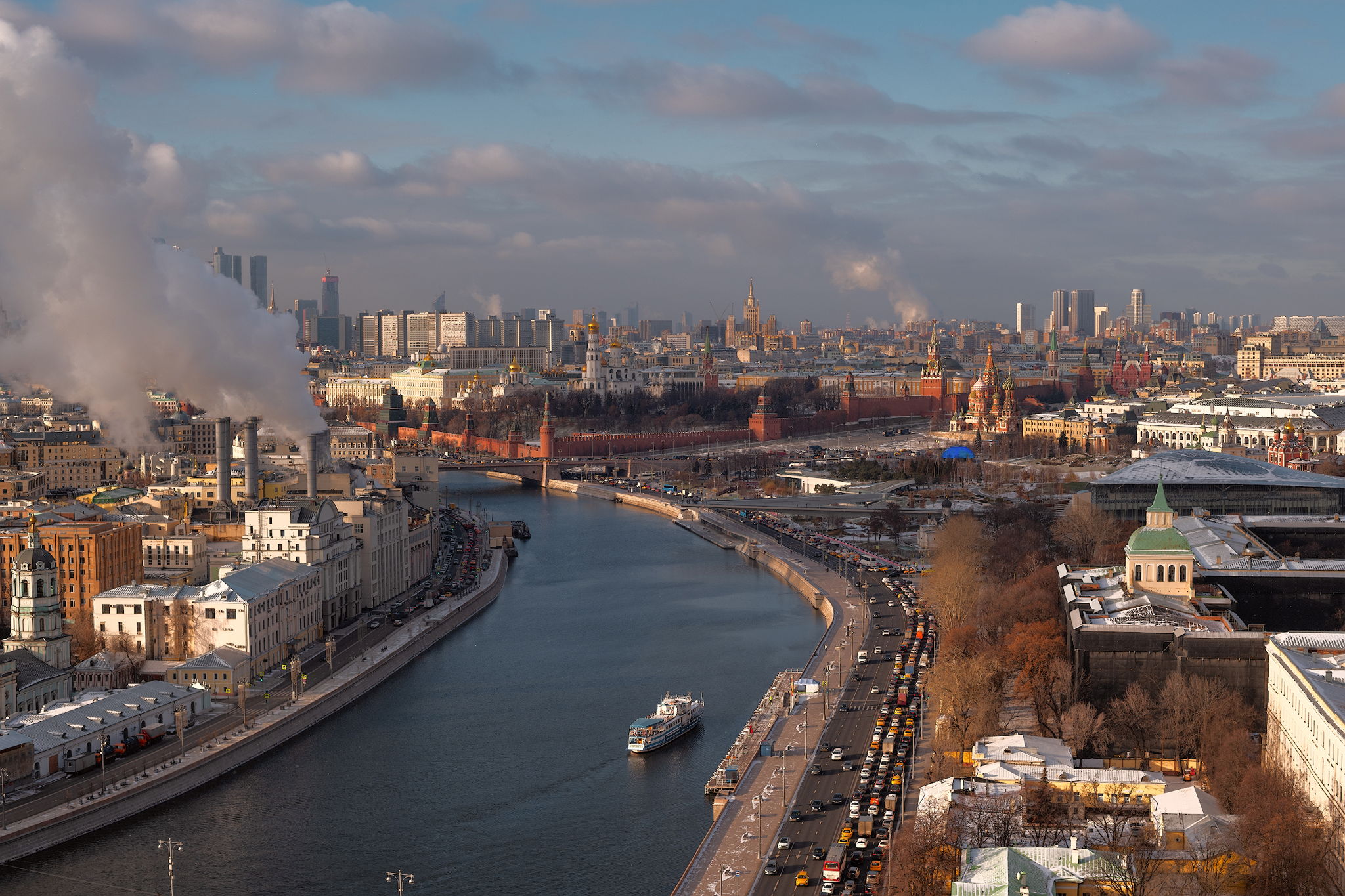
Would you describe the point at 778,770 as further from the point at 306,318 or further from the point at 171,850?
the point at 306,318

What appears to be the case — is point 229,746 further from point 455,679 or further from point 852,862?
point 852,862

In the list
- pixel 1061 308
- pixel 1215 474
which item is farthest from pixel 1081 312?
pixel 1215 474

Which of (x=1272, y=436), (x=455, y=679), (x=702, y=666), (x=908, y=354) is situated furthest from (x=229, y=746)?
(x=908, y=354)

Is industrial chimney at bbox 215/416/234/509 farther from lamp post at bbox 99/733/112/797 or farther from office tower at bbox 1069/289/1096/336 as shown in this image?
office tower at bbox 1069/289/1096/336

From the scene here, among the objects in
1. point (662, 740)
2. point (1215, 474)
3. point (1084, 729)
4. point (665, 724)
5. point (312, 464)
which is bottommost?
point (662, 740)

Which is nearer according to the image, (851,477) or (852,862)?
(852,862)

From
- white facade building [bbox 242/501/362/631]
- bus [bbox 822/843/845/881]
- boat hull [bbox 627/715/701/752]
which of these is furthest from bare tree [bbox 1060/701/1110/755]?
white facade building [bbox 242/501/362/631]

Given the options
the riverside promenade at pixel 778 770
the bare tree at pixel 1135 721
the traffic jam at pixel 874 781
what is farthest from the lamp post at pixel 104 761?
the bare tree at pixel 1135 721
